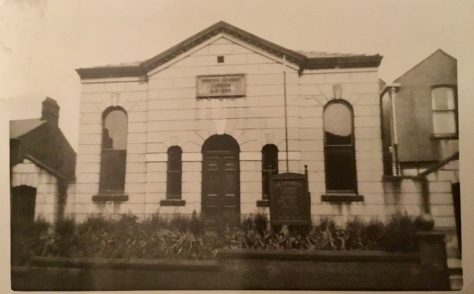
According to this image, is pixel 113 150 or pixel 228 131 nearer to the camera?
pixel 228 131

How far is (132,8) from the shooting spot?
400 centimetres

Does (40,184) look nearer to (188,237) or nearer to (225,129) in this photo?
(188,237)

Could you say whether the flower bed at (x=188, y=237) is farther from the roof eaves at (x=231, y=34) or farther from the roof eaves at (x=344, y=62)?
the roof eaves at (x=231, y=34)

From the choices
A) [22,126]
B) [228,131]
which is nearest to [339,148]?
[228,131]

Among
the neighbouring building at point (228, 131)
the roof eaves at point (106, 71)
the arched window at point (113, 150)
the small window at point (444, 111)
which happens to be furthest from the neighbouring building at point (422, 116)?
the arched window at point (113, 150)

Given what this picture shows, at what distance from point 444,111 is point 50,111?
3.44 m

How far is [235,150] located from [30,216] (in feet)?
6.23

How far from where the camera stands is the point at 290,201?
147 inches

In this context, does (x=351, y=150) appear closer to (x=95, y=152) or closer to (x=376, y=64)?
(x=376, y=64)

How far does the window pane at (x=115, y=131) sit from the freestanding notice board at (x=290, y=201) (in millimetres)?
1413

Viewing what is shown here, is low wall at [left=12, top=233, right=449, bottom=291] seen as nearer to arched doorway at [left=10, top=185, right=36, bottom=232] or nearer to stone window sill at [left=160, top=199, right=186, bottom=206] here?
stone window sill at [left=160, top=199, right=186, bottom=206]

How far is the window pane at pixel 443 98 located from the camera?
12.4 ft

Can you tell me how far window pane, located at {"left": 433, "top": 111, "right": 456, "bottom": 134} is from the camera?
373 cm

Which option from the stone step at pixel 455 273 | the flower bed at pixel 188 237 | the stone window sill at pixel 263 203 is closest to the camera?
the stone step at pixel 455 273
